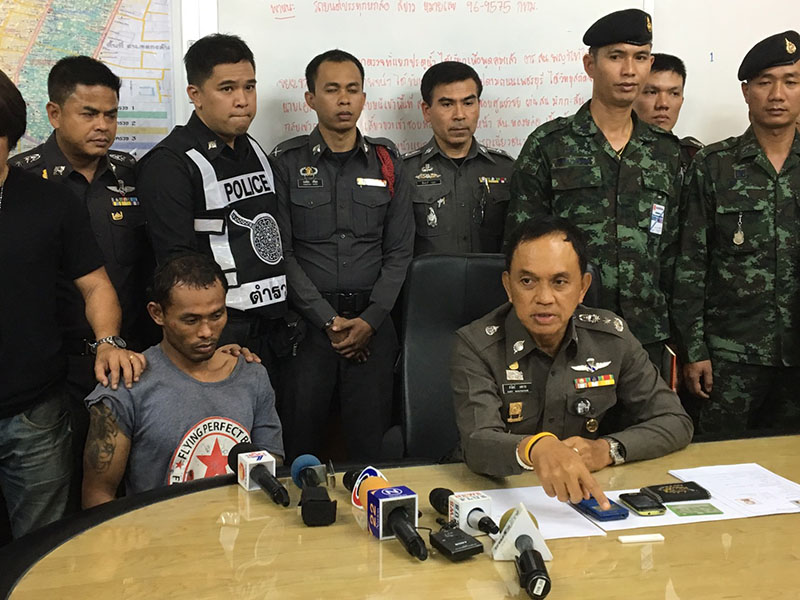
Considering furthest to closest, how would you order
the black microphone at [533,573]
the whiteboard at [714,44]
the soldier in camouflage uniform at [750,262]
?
the whiteboard at [714,44] < the soldier in camouflage uniform at [750,262] < the black microphone at [533,573]

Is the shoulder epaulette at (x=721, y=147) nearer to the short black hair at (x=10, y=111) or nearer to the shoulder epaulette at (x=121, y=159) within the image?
the shoulder epaulette at (x=121, y=159)

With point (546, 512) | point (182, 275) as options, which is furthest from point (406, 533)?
point (182, 275)

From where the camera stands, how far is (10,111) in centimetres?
185

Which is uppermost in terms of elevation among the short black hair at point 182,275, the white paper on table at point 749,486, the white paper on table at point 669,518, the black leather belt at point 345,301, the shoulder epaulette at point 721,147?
the shoulder epaulette at point 721,147

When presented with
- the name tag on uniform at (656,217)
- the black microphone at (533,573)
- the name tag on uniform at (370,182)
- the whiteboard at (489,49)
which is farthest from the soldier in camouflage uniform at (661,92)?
the black microphone at (533,573)

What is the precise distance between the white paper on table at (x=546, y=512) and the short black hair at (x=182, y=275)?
93 centimetres

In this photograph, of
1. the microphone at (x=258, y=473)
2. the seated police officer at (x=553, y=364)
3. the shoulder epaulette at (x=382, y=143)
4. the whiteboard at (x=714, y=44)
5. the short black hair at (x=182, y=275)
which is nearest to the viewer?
the microphone at (x=258, y=473)

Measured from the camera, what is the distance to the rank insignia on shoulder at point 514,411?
1842 millimetres

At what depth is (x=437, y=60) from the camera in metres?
3.39

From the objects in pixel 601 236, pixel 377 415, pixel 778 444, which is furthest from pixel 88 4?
pixel 778 444

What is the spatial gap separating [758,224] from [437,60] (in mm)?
1454

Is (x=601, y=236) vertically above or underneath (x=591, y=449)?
above

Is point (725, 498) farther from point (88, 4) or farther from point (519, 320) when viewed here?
point (88, 4)

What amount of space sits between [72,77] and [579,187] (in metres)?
1.68
